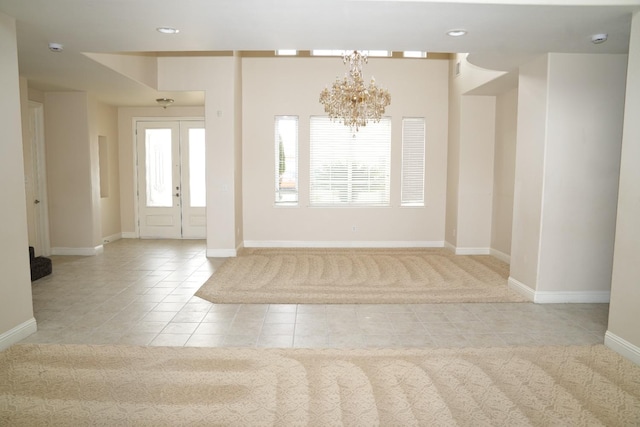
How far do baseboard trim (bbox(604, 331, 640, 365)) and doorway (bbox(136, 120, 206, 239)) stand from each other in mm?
7208

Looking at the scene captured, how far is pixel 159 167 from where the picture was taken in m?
8.88

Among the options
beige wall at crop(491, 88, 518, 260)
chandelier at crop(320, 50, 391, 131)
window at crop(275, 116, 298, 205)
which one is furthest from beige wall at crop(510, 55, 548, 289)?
window at crop(275, 116, 298, 205)

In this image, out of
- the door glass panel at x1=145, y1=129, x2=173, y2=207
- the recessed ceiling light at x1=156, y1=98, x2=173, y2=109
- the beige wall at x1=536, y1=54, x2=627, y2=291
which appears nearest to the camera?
the beige wall at x1=536, y1=54, x2=627, y2=291

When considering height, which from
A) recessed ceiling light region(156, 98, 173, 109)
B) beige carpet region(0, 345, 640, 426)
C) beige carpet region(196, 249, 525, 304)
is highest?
recessed ceiling light region(156, 98, 173, 109)

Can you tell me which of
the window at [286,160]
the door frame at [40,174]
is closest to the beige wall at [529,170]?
the window at [286,160]

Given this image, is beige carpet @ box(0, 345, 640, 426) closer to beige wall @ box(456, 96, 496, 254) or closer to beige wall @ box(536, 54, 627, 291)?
beige wall @ box(536, 54, 627, 291)

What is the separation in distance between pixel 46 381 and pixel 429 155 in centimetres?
691

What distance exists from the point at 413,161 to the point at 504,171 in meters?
1.73

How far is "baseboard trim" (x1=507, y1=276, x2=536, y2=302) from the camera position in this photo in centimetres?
483

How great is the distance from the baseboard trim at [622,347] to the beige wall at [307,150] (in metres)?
4.69

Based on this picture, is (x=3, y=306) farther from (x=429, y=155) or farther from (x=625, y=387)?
(x=429, y=155)

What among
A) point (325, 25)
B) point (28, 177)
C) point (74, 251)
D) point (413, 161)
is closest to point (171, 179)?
point (74, 251)

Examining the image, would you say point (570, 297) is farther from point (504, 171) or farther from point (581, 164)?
point (504, 171)

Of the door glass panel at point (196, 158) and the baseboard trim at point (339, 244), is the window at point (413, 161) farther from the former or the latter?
the door glass panel at point (196, 158)
